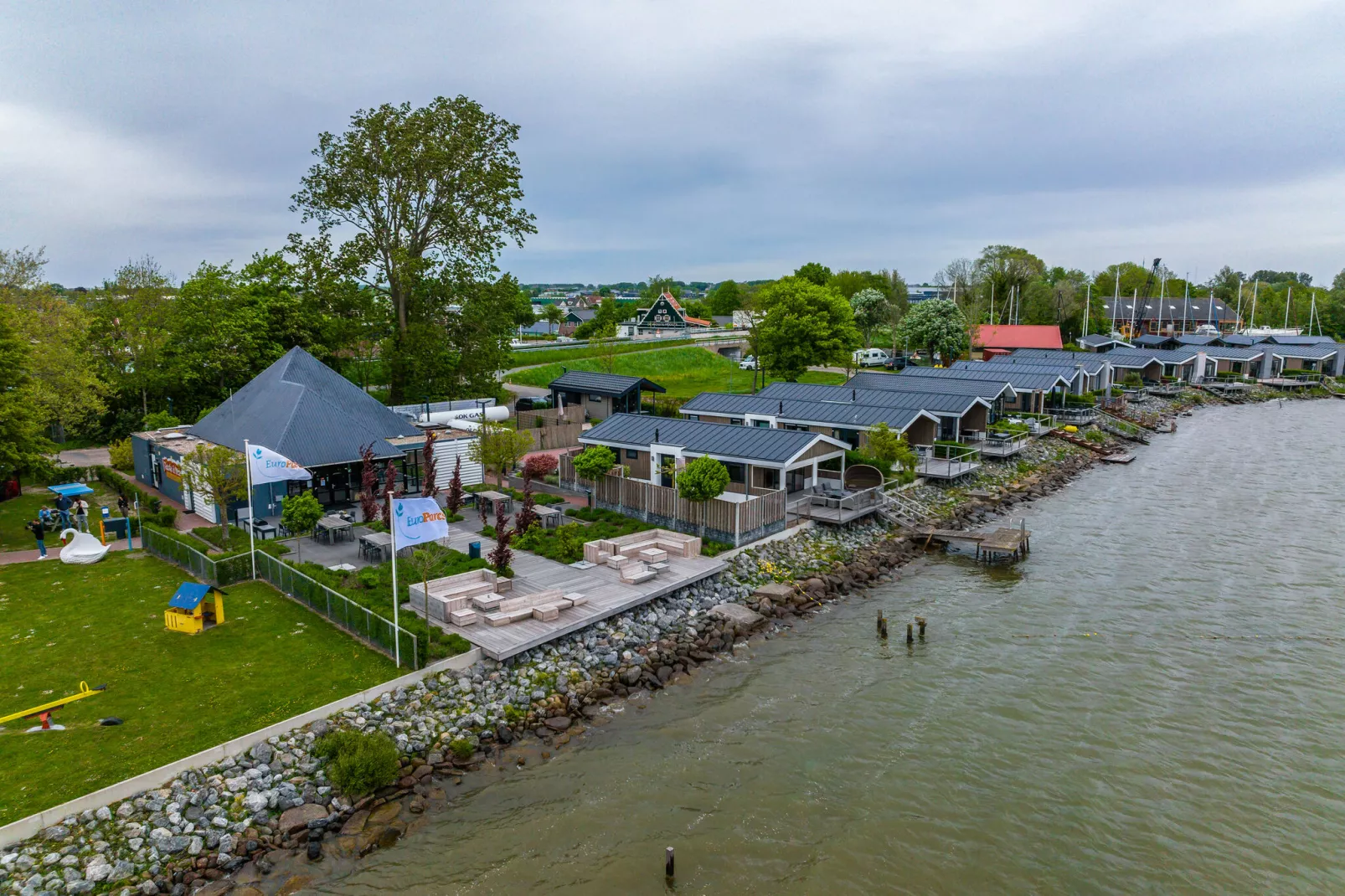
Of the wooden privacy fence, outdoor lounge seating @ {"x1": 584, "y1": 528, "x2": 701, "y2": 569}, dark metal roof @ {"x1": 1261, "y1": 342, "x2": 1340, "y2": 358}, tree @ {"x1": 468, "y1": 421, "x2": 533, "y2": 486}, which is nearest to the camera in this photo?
outdoor lounge seating @ {"x1": 584, "y1": 528, "x2": 701, "y2": 569}

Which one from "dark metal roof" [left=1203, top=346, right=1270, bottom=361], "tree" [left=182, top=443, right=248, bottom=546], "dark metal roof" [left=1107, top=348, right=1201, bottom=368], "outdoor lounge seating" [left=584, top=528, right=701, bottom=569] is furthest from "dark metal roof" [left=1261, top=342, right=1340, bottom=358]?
"tree" [left=182, top=443, right=248, bottom=546]

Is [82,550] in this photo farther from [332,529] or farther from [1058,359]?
[1058,359]

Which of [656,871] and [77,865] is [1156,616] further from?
[77,865]

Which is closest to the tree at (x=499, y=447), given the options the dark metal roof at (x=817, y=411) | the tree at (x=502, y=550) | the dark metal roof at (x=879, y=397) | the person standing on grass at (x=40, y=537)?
the tree at (x=502, y=550)

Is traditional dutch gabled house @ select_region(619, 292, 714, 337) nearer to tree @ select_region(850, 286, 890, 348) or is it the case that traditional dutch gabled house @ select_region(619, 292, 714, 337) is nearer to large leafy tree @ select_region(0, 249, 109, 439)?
tree @ select_region(850, 286, 890, 348)

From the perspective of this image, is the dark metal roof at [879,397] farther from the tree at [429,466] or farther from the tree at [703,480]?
the tree at [429,466]

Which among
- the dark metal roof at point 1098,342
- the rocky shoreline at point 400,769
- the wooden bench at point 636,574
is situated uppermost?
the dark metal roof at point 1098,342

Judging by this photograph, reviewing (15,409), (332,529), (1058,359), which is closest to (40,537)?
(15,409)
